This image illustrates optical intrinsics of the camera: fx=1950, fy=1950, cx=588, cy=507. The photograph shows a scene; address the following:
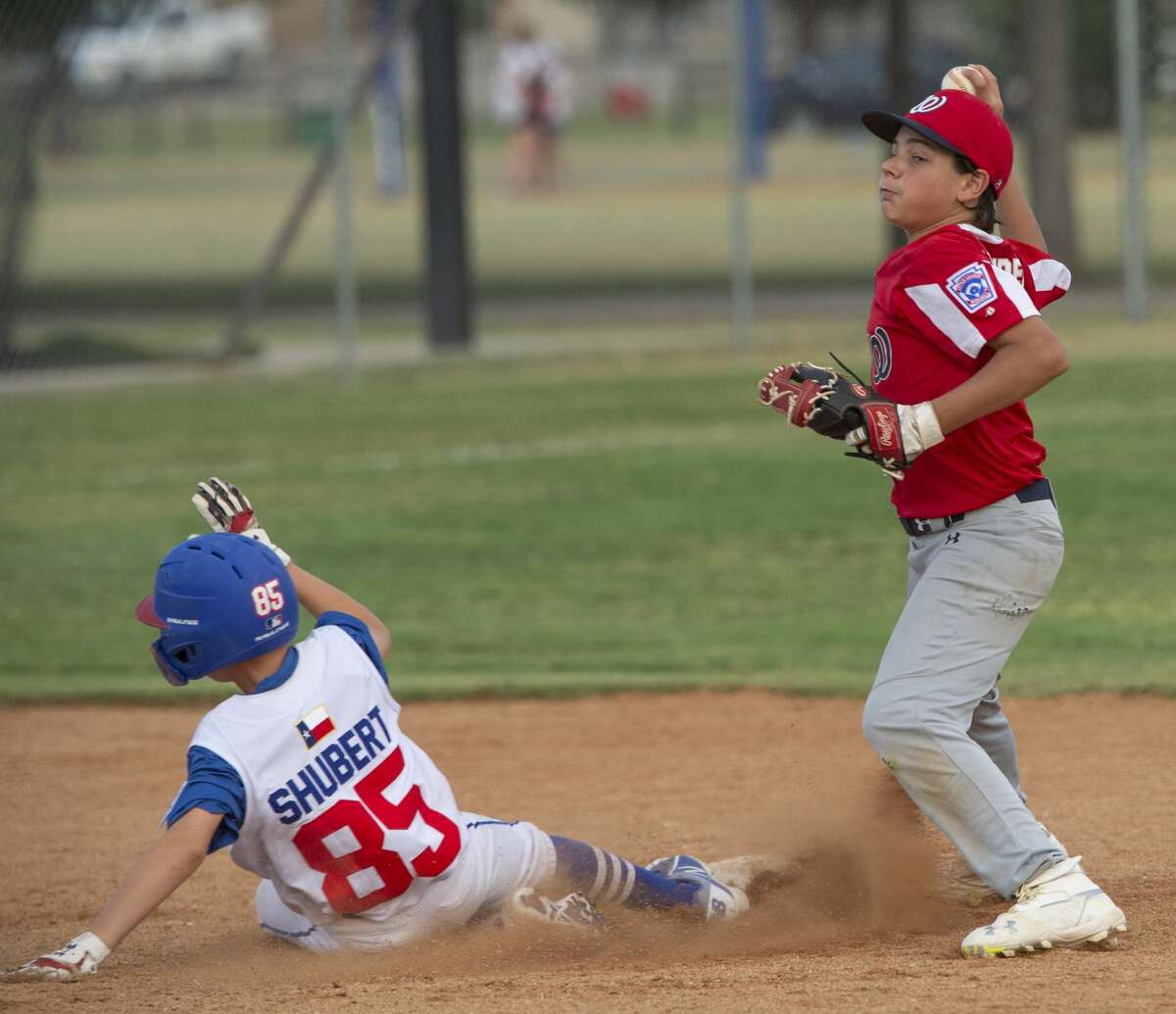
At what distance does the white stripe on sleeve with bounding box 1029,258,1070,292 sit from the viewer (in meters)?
4.45

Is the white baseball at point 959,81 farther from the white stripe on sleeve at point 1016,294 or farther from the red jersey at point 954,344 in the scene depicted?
the white stripe on sleeve at point 1016,294

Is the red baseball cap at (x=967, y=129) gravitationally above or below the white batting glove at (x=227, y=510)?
above

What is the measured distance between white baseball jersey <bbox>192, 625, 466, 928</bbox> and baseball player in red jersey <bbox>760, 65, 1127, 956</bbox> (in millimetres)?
998

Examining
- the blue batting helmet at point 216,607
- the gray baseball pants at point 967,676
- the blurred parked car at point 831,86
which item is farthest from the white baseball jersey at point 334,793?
the blurred parked car at point 831,86

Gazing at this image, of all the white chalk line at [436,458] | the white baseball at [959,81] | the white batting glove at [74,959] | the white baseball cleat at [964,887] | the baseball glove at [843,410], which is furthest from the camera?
the white chalk line at [436,458]

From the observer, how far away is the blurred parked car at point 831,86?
85.3 feet

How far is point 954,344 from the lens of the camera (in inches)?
163

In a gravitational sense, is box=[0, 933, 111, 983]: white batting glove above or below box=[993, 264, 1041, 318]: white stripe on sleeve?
below

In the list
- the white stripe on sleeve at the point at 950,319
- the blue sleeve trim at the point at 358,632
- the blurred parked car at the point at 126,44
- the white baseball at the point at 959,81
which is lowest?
the blue sleeve trim at the point at 358,632

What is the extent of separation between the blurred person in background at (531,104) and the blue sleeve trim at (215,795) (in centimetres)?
2546

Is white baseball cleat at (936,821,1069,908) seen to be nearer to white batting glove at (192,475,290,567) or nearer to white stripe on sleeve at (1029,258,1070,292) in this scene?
white stripe on sleeve at (1029,258,1070,292)

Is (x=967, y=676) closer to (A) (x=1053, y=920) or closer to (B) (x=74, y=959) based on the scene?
(A) (x=1053, y=920)

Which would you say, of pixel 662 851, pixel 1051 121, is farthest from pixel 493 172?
pixel 662 851

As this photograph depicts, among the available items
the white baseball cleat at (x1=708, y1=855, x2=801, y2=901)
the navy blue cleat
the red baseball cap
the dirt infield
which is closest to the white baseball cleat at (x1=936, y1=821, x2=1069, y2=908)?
the dirt infield
